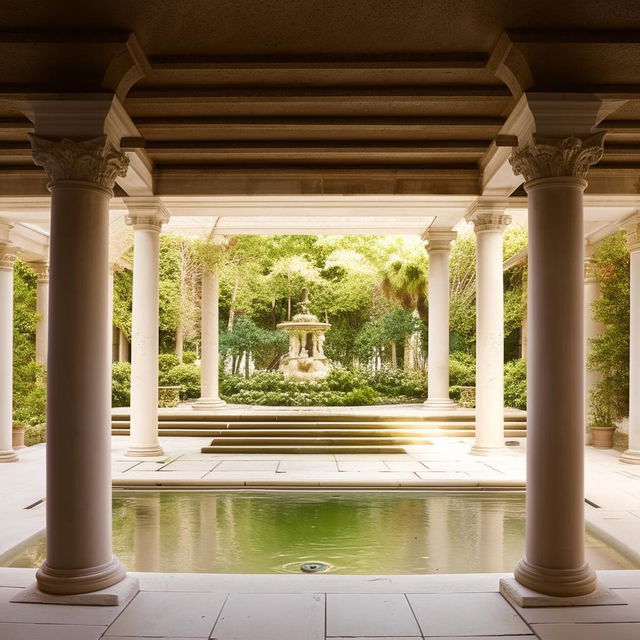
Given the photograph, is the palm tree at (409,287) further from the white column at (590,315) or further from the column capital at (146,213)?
the column capital at (146,213)

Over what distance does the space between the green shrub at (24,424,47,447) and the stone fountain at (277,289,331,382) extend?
989 centimetres

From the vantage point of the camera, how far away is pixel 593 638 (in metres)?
5.02

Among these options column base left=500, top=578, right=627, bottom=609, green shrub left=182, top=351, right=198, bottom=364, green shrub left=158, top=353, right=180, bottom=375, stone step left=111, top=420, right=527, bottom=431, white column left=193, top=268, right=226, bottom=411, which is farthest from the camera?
green shrub left=182, top=351, right=198, bottom=364

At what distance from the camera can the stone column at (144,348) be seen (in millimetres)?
13961

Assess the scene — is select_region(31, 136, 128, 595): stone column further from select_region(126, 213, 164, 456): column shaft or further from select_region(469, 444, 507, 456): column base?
select_region(469, 444, 507, 456): column base

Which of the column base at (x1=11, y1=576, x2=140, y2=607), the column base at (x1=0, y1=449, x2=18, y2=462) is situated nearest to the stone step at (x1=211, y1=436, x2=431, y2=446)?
the column base at (x1=0, y1=449, x2=18, y2=462)

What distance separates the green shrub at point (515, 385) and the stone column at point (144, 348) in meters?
13.6

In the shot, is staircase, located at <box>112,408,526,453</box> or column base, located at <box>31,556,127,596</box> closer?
column base, located at <box>31,556,127,596</box>

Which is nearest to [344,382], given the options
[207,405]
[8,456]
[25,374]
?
[207,405]

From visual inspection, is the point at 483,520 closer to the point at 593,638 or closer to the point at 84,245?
the point at 593,638

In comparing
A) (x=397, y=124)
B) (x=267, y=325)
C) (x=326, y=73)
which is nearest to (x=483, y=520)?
(x=397, y=124)

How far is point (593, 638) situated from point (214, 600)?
3.27 meters

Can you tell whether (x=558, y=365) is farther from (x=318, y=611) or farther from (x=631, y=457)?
(x=631, y=457)

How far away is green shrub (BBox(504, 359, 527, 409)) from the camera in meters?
22.7
